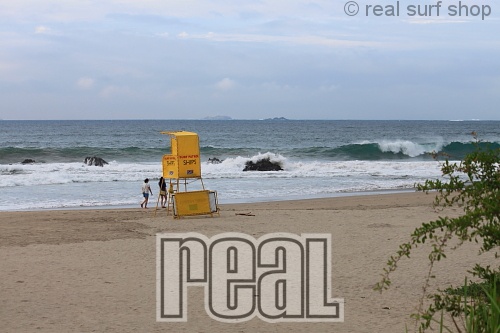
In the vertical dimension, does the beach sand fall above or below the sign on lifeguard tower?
below

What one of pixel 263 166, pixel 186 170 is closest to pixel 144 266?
pixel 186 170

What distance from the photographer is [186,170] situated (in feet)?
45.1

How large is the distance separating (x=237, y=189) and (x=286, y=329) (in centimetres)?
1697

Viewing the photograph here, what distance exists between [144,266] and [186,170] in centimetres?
482

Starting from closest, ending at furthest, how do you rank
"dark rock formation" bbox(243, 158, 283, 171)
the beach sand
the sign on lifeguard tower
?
1. the beach sand
2. the sign on lifeguard tower
3. "dark rock formation" bbox(243, 158, 283, 171)

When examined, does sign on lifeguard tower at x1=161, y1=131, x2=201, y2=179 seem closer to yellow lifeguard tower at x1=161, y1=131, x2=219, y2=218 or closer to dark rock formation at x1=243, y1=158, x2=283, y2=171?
yellow lifeguard tower at x1=161, y1=131, x2=219, y2=218

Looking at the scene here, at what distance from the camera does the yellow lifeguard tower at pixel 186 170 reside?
13625 millimetres

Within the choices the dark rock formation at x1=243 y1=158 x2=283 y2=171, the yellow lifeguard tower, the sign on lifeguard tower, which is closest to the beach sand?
the yellow lifeguard tower

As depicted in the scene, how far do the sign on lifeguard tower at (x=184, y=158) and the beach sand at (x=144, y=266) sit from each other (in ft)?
3.14

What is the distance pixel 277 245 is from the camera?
1066 centimetres

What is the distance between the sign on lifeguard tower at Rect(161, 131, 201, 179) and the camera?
1361 centimetres

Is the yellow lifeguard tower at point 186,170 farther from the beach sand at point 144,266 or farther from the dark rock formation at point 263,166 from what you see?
the dark rock formation at point 263,166

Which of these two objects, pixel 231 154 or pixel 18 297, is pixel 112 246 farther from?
pixel 231 154

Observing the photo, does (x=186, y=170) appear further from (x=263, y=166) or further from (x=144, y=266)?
(x=263, y=166)
